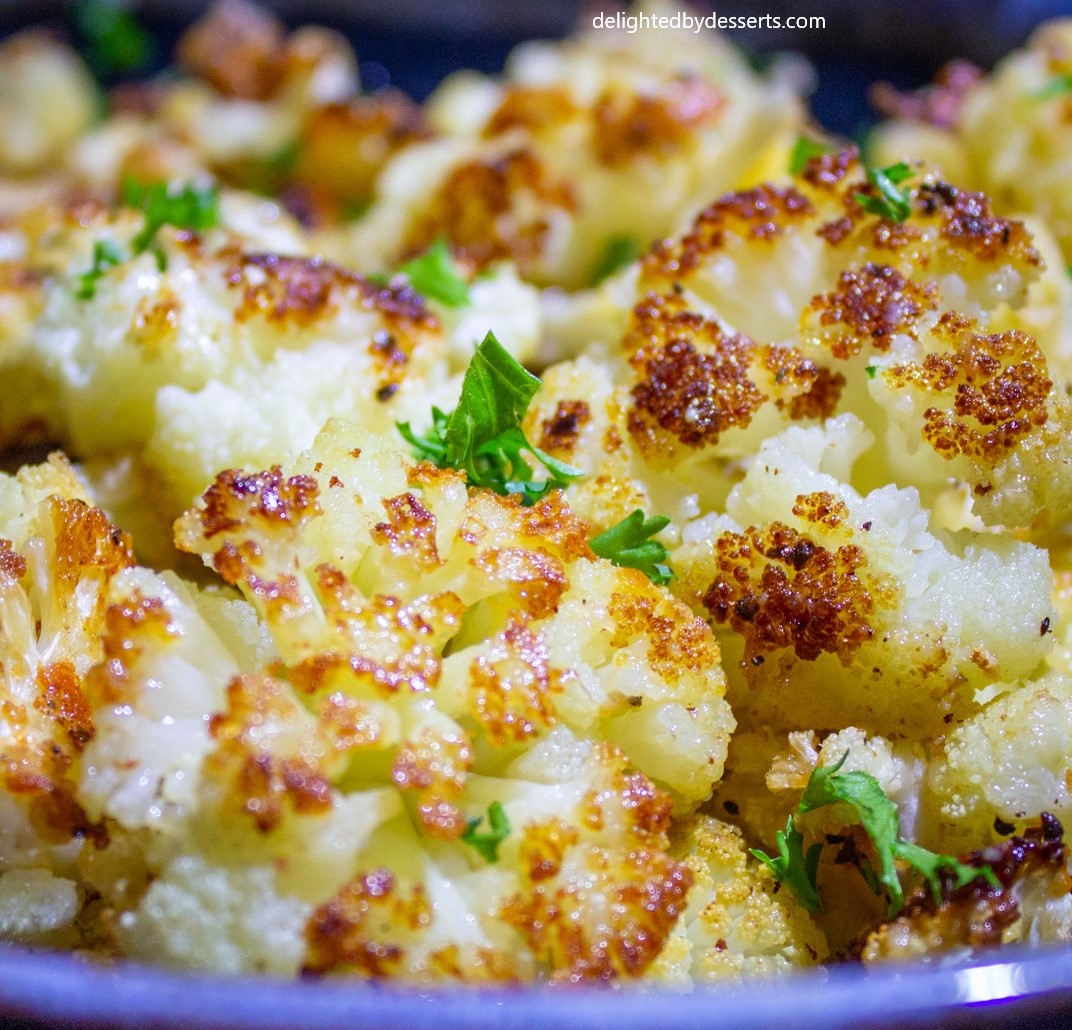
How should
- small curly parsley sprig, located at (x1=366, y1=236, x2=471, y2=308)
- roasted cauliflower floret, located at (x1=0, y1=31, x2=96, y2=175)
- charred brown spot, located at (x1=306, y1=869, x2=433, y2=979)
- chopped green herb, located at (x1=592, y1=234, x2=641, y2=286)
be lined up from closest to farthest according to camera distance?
charred brown spot, located at (x1=306, y1=869, x2=433, y2=979) → small curly parsley sprig, located at (x1=366, y1=236, x2=471, y2=308) → chopped green herb, located at (x1=592, y1=234, x2=641, y2=286) → roasted cauliflower floret, located at (x1=0, y1=31, x2=96, y2=175)

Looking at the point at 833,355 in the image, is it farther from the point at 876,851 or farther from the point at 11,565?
the point at 11,565

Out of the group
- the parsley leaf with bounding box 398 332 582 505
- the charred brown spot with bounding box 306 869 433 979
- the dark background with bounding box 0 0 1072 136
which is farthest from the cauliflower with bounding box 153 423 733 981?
the dark background with bounding box 0 0 1072 136

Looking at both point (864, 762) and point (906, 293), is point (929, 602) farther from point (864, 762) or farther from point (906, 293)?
point (906, 293)

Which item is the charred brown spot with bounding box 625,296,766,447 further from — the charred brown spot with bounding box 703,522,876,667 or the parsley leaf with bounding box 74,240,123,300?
the parsley leaf with bounding box 74,240,123,300

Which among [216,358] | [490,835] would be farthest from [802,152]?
[490,835]

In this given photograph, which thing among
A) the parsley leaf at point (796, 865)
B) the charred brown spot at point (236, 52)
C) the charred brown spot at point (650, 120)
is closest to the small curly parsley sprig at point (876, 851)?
the parsley leaf at point (796, 865)
